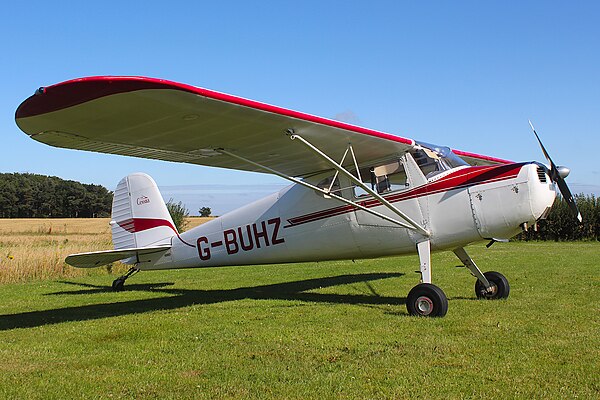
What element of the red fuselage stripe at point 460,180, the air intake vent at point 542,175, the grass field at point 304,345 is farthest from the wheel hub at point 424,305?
the air intake vent at point 542,175

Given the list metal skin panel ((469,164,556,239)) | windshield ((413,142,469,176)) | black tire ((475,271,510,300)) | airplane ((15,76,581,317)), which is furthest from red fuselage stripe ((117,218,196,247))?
metal skin panel ((469,164,556,239))

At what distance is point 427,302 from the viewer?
7.23 meters

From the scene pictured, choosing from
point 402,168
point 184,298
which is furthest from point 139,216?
point 402,168

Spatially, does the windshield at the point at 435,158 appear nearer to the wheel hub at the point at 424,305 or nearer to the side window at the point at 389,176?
the side window at the point at 389,176

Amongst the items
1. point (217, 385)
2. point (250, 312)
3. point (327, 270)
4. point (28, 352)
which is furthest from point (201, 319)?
point (327, 270)

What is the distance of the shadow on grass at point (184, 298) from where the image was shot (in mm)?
8336

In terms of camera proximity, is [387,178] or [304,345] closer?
[304,345]

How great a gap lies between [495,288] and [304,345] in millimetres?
4385

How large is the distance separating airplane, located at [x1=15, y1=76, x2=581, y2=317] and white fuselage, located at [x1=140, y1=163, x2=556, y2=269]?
2 centimetres

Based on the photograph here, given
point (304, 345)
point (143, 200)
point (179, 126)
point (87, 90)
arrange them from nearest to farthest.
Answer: point (87, 90) → point (304, 345) → point (179, 126) → point (143, 200)

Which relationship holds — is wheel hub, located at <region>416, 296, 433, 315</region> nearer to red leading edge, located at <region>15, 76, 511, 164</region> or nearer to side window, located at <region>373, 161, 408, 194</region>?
side window, located at <region>373, 161, 408, 194</region>

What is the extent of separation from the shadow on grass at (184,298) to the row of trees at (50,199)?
230 ft

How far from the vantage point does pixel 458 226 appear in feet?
25.7

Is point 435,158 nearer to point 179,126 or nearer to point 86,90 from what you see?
point 179,126
